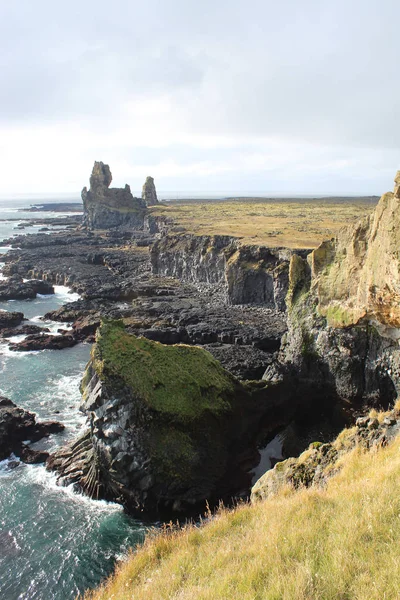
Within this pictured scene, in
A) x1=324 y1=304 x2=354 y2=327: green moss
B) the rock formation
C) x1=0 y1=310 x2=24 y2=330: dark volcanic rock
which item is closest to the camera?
x1=324 y1=304 x2=354 y2=327: green moss

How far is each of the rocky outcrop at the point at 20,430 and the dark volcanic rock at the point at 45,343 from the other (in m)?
15.5

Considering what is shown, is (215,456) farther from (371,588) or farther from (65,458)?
(371,588)

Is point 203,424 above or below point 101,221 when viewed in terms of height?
below

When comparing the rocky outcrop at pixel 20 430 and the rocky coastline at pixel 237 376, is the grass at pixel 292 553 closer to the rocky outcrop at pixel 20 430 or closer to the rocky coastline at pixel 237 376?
the rocky coastline at pixel 237 376

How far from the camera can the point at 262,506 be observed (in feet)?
40.4

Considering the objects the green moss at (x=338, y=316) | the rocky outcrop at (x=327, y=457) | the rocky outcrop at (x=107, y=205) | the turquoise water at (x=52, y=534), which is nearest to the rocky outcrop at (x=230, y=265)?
the green moss at (x=338, y=316)

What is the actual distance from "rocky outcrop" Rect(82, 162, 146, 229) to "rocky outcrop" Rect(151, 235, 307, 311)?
7040 centimetres

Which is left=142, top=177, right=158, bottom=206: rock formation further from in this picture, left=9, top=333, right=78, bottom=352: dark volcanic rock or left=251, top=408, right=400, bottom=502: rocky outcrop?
left=251, top=408, right=400, bottom=502: rocky outcrop

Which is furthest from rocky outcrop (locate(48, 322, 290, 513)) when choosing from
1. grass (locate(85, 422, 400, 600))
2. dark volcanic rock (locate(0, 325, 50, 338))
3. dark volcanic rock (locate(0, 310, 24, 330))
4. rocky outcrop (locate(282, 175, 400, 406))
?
dark volcanic rock (locate(0, 310, 24, 330))

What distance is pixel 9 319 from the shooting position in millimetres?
53281

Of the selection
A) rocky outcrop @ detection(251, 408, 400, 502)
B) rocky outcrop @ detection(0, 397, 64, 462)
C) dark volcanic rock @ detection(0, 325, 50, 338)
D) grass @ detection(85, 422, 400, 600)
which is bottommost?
rocky outcrop @ detection(0, 397, 64, 462)

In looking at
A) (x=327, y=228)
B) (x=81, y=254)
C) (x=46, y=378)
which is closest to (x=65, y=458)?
(x=46, y=378)

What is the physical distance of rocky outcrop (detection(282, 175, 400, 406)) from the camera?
20.9 meters

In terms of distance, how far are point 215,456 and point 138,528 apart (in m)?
5.11
